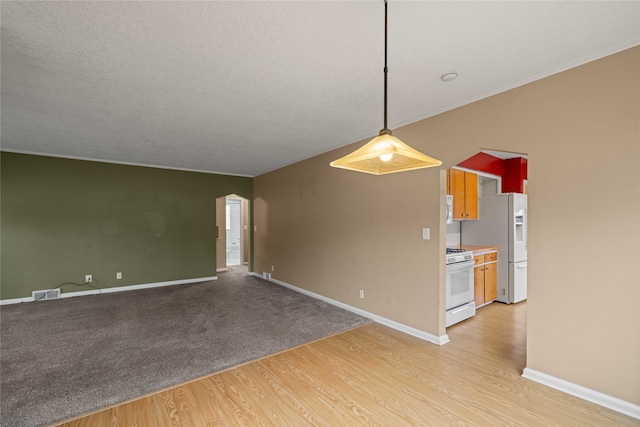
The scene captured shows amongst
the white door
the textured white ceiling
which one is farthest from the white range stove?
the white door

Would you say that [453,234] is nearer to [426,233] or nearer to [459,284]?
[459,284]

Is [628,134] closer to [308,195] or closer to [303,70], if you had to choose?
[303,70]

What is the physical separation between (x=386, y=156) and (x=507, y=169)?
4.76m

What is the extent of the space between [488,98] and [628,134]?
41.7 inches

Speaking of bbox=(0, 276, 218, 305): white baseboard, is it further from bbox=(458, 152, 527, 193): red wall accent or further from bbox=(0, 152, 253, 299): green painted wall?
bbox=(458, 152, 527, 193): red wall accent

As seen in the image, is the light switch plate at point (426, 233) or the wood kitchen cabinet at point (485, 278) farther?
the wood kitchen cabinet at point (485, 278)

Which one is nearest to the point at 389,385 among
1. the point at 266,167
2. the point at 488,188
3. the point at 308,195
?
the point at 308,195

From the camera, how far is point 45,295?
16.4ft

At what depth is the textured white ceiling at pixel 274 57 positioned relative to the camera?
5.34ft

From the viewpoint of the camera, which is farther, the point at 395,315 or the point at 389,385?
the point at 395,315

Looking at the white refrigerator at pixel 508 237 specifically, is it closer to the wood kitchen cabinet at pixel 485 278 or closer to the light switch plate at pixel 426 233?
the wood kitchen cabinet at pixel 485 278

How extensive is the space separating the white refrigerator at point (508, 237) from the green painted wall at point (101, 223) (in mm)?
5711

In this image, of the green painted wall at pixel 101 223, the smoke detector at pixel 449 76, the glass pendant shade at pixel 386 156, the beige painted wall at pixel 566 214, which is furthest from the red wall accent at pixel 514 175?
the green painted wall at pixel 101 223

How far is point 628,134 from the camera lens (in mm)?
1945
